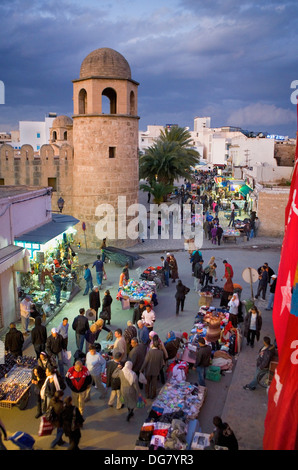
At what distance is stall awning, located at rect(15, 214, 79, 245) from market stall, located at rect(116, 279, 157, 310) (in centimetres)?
292

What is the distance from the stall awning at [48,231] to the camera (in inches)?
492

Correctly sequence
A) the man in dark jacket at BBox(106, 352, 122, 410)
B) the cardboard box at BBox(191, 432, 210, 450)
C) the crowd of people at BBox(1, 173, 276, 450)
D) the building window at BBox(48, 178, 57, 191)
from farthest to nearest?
the building window at BBox(48, 178, 57, 191), the man in dark jacket at BBox(106, 352, 122, 410), the crowd of people at BBox(1, 173, 276, 450), the cardboard box at BBox(191, 432, 210, 450)

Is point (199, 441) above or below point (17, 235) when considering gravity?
below

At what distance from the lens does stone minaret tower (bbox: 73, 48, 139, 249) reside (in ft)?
61.3

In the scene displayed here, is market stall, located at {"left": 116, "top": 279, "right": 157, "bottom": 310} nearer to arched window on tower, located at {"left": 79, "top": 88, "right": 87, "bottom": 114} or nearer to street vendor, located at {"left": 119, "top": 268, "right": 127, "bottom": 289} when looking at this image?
street vendor, located at {"left": 119, "top": 268, "right": 127, "bottom": 289}

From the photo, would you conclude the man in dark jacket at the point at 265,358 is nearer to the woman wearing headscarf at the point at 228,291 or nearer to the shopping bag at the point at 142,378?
the shopping bag at the point at 142,378

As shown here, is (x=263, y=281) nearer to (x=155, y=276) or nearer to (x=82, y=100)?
(x=155, y=276)

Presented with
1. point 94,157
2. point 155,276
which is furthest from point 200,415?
point 94,157

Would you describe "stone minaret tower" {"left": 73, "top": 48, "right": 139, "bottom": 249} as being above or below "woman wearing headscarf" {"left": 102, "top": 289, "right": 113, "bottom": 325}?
above

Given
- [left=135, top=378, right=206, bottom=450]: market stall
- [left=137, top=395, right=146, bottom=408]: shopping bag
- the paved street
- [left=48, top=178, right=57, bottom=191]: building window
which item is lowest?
the paved street

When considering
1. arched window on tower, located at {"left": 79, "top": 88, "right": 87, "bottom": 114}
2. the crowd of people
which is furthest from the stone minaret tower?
the crowd of people

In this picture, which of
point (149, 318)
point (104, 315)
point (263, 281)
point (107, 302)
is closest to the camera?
point (149, 318)

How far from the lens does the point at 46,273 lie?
42.3 feet

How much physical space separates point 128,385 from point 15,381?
92.4 inches
